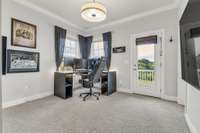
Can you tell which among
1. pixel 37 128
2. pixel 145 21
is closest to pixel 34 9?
pixel 37 128

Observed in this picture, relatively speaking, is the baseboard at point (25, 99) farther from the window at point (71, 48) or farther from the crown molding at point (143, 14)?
the crown molding at point (143, 14)

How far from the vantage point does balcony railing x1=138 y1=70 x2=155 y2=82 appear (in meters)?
3.75

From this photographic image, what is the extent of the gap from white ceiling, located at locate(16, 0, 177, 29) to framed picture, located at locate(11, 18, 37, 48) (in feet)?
2.25

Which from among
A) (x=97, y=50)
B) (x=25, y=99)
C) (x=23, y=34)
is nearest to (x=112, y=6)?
(x=97, y=50)

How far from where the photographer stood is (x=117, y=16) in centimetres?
396

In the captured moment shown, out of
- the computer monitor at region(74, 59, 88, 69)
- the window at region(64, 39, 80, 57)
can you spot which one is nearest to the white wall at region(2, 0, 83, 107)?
the window at region(64, 39, 80, 57)

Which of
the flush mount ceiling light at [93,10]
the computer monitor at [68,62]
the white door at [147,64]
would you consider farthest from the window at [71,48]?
the white door at [147,64]

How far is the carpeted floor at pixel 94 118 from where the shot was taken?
188 centimetres

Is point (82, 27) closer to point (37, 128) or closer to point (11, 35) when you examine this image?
point (11, 35)

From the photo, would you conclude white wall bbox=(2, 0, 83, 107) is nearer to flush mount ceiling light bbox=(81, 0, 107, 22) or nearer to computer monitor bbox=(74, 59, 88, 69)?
computer monitor bbox=(74, 59, 88, 69)

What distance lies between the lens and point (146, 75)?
388 centimetres

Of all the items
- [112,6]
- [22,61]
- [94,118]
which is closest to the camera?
[94,118]

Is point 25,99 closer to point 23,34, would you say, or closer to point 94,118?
point 23,34

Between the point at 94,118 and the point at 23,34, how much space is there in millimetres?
2918
